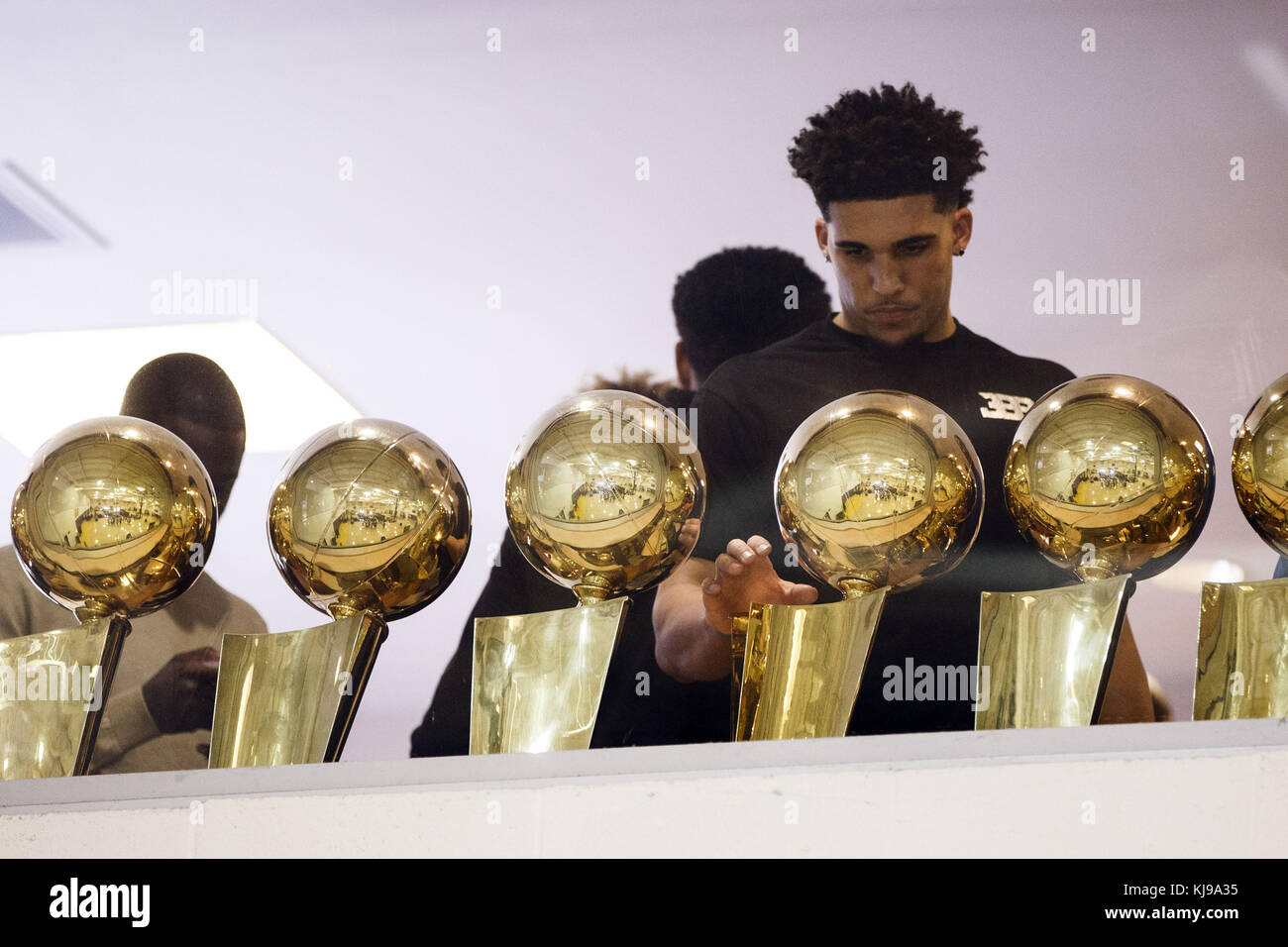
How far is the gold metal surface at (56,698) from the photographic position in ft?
2.60

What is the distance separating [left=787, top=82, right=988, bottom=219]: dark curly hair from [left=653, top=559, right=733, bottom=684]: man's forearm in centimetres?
57

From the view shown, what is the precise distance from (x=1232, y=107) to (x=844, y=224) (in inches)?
16.1

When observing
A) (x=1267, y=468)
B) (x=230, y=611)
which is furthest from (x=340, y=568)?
(x=230, y=611)

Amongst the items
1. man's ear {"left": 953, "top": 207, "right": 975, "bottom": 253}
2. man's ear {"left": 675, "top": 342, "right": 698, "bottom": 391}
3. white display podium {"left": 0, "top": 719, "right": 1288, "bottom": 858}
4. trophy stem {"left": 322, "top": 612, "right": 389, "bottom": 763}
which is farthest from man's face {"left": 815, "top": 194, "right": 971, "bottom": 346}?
white display podium {"left": 0, "top": 719, "right": 1288, "bottom": 858}

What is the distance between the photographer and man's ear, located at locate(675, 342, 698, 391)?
143cm

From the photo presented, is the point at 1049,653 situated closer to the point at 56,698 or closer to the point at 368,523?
the point at 368,523

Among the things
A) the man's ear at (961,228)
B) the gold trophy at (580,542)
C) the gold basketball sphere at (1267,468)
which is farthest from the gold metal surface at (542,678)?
the man's ear at (961,228)

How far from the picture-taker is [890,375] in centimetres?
127

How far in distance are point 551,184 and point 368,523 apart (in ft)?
2.77
